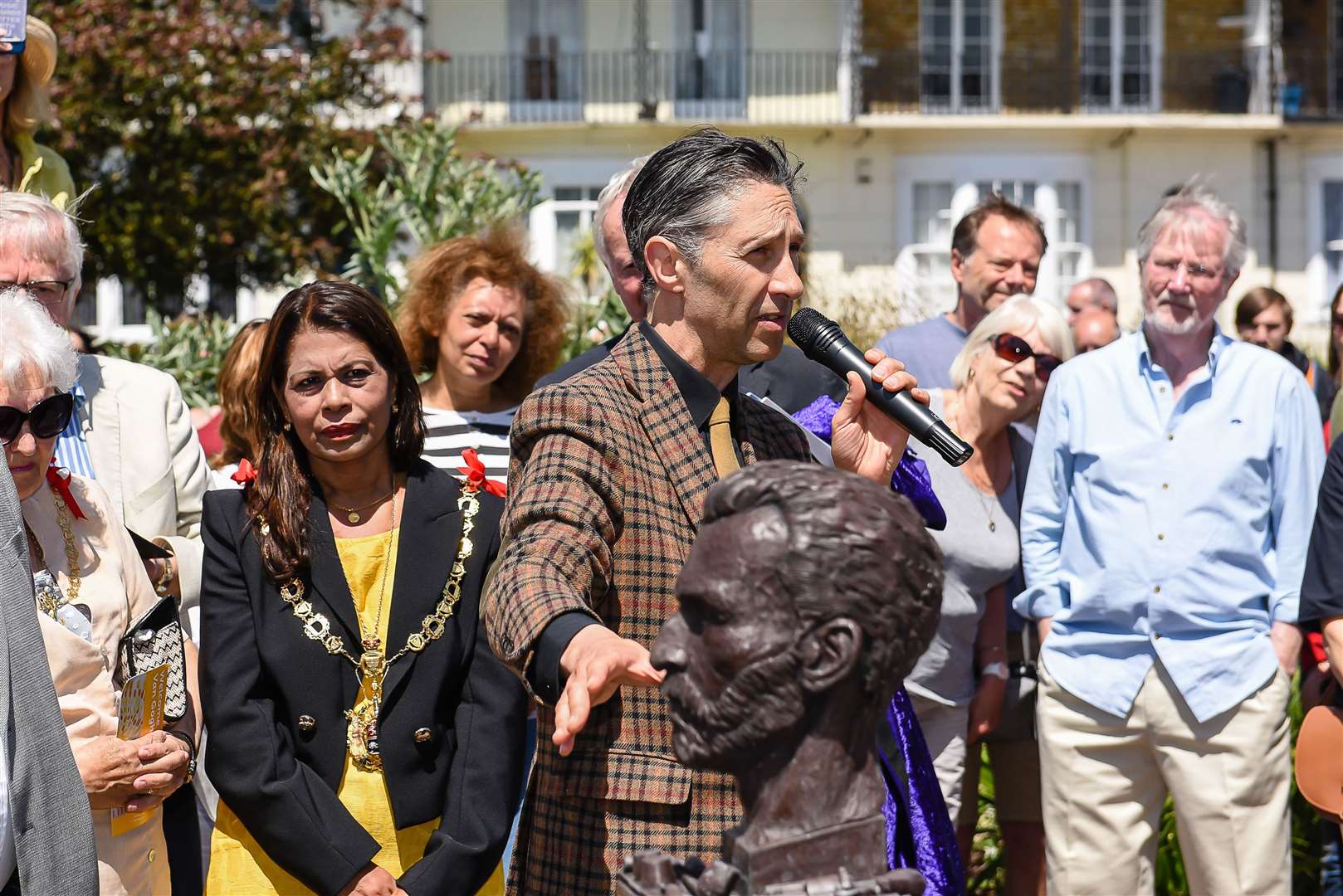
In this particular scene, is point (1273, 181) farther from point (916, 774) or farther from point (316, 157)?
point (916, 774)

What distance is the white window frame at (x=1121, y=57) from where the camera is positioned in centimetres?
2402

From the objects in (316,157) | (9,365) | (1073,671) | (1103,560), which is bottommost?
(1073,671)

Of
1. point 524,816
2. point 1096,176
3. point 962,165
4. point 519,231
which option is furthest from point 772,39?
point 524,816

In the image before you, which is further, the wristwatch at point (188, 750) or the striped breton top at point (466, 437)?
the striped breton top at point (466, 437)

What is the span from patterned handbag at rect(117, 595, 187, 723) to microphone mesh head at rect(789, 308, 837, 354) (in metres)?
1.45

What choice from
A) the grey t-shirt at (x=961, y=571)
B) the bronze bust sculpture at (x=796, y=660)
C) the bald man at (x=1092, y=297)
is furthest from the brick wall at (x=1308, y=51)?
the bronze bust sculpture at (x=796, y=660)

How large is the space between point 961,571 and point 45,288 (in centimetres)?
268

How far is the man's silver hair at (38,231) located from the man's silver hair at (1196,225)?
295 centimetres

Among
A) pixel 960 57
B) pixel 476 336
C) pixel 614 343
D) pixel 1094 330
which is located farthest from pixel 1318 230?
pixel 614 343

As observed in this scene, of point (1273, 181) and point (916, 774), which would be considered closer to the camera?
point (916, 774)

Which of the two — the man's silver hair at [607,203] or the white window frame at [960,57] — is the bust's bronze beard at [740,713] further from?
the white window frame at [960,57]

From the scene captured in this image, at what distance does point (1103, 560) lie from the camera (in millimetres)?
4730

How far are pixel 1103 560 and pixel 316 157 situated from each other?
893cm

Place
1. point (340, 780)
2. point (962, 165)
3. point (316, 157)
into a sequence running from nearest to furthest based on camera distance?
point (340, 780) → point (316, 157) → point (962, 165)
